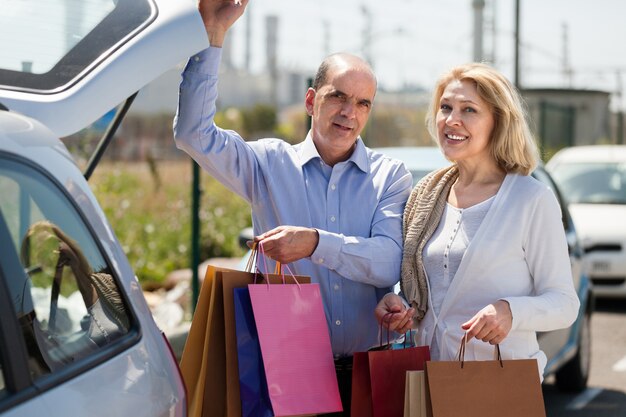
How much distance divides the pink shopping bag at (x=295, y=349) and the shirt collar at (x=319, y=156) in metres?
0.58

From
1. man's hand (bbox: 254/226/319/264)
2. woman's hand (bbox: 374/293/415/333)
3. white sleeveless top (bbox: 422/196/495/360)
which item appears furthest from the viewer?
white sleeveless top (bbox: 422/196/495/360)

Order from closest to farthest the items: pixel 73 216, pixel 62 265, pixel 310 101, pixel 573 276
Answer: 1. pixel 73 216
2. pixel 62 265
3. pixel 310 101
4. pixel 573 276

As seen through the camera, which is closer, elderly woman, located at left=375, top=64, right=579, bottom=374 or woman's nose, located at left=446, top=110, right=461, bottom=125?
elderly woman, located at left=375, top=64, right=579, bottom=374

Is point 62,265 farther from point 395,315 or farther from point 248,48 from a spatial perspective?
point 248,48

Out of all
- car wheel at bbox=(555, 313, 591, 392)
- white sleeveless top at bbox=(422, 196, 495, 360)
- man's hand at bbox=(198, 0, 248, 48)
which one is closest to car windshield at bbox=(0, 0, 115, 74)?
A: man's hand at bbox=(198, 0, 248, 48)

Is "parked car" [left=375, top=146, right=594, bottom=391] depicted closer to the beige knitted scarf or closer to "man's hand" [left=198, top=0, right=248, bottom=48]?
the beige knitted scarf

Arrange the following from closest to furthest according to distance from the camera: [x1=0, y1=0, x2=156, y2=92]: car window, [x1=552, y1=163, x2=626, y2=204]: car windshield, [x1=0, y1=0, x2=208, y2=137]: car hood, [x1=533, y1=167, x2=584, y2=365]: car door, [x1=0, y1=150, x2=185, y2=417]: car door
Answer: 1. [x1=0, y1=150, x2=185, y2=417]: car door
2. [x1=0, y1=0, x2=208, y2=137]: car hood
3. [x1=0, y1=0, x2=156, y2=92]: car window
4. [x1=533, y1=167, x2=584, y2=365]: car door
5. [x1=552, y1=163, x2=626, y2=204]: car windshield

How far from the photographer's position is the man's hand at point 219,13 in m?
3.10

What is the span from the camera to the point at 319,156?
3.40 meters

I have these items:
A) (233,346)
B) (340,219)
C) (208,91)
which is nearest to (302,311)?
(233,346)

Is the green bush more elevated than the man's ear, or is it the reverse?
the man's ear

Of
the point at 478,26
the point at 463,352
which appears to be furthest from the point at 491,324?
the point at 478,26

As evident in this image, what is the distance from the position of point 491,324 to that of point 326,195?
0.71 m

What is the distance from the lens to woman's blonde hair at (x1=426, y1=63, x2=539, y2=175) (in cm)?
325
